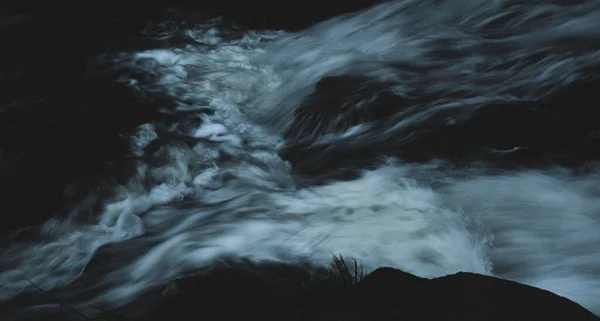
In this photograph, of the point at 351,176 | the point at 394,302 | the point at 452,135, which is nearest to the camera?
the point at 394,302

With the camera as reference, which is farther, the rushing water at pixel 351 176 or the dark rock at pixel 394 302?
the rushing water at pixel 351 176

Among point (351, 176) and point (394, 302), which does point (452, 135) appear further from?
point (394, 302)

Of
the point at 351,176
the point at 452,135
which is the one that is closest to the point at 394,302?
the point at 351,176

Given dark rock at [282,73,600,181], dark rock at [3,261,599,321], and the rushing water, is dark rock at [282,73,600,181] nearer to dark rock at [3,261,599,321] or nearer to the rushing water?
the rushing water

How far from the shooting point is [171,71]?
686 centimetres

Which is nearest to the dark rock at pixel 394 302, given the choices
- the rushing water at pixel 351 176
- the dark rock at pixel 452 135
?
the rushing water at pixel 351 176

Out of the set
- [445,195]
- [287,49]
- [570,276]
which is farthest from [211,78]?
[570,276]

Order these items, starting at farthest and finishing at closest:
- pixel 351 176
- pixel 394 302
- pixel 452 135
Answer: pixel 452 135, pixel 351 176, pixel 394 302

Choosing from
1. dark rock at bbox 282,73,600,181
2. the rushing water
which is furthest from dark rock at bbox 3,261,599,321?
dark rock at bbox 282,73,600,181

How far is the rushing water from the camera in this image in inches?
141

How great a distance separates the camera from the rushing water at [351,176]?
3576 millimetres

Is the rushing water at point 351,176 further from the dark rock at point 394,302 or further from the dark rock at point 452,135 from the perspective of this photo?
the dark rock at point 394,302

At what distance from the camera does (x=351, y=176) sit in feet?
14.6

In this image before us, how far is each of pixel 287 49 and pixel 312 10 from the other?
1137 mm
